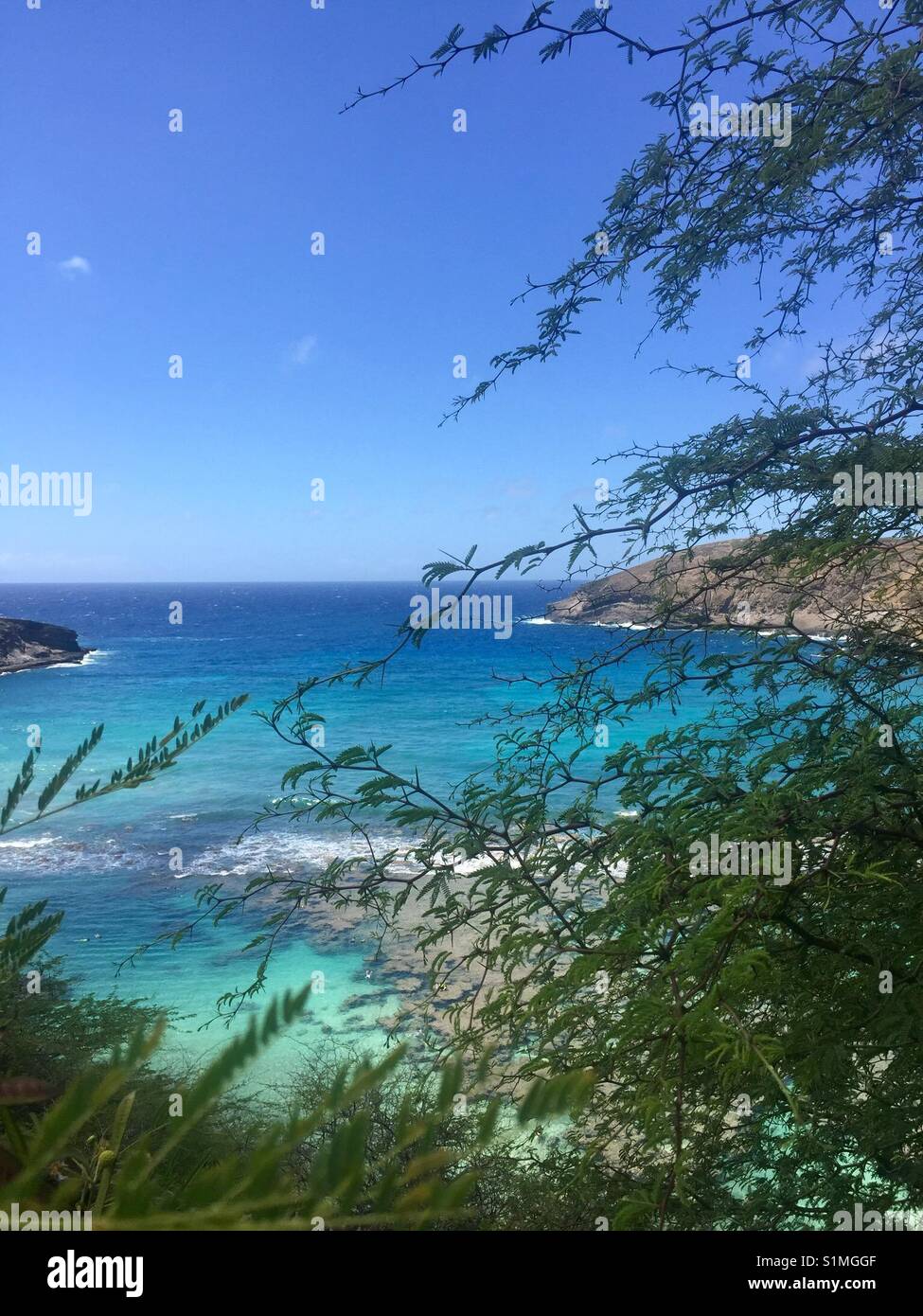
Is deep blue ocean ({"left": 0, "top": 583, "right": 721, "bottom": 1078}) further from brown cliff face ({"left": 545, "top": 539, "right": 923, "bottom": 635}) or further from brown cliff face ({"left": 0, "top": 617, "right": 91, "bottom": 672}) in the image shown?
brown cliff face ({"left": 0, "top": 617, "right": 91, "bottom": 672})

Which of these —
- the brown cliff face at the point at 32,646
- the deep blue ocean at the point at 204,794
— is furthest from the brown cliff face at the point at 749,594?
the brown cliff face at the point at 32,646

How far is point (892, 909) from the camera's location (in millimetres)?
2410

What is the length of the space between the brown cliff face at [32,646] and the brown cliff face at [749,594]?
45.4 metres

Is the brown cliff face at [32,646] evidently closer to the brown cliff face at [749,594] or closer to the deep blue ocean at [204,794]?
the deep blue ocean at [204,794]

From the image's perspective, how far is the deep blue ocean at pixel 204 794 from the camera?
10.9 meters

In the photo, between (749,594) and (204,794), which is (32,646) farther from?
(749,594)

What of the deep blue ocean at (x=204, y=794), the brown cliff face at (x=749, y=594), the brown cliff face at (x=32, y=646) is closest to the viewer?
the brown cliff face at (x=749, y=594)

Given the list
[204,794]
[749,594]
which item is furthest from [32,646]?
[749,594]

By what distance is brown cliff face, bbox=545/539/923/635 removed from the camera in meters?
2.76

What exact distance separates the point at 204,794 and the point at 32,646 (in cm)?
2933

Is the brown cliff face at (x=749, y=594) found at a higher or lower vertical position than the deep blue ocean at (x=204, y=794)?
higher

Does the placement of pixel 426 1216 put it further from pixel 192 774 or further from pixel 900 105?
pixel 192 774
